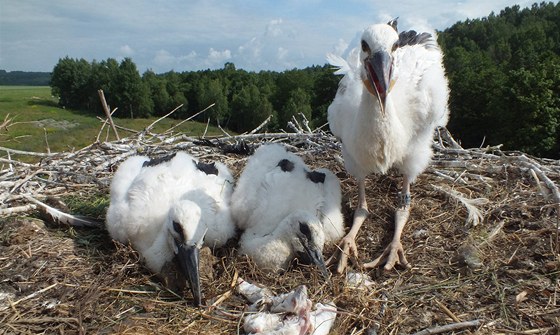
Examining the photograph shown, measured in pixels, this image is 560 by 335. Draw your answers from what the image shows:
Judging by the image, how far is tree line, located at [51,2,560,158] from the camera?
21641 millimetres

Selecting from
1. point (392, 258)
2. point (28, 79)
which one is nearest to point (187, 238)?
point (392, 258)

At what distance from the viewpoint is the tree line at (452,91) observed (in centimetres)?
2164

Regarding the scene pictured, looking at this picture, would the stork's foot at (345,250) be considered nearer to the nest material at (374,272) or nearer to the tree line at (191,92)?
the nest material at (374,272)

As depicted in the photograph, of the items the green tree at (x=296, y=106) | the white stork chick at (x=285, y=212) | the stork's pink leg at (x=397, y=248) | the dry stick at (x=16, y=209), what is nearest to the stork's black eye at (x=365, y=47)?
the white stork chick at (x=285, y=212)

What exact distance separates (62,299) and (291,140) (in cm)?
363

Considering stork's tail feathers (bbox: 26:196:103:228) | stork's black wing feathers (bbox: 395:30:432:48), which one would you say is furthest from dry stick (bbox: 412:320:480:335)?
stork's tail feathers (bbox: 26:196:103:228)

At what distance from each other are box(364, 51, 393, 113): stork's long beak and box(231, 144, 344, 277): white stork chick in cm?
97

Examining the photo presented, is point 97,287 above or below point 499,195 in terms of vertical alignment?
below

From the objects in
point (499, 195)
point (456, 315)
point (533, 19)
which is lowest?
point (456, 315)

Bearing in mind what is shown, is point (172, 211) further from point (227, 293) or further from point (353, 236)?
point (353, 236)

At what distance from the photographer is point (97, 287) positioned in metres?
2.62

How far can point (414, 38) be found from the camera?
4094 mm

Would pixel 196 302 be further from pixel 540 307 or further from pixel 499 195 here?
pixel 499 195

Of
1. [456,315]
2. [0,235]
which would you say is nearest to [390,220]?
[456,315]
